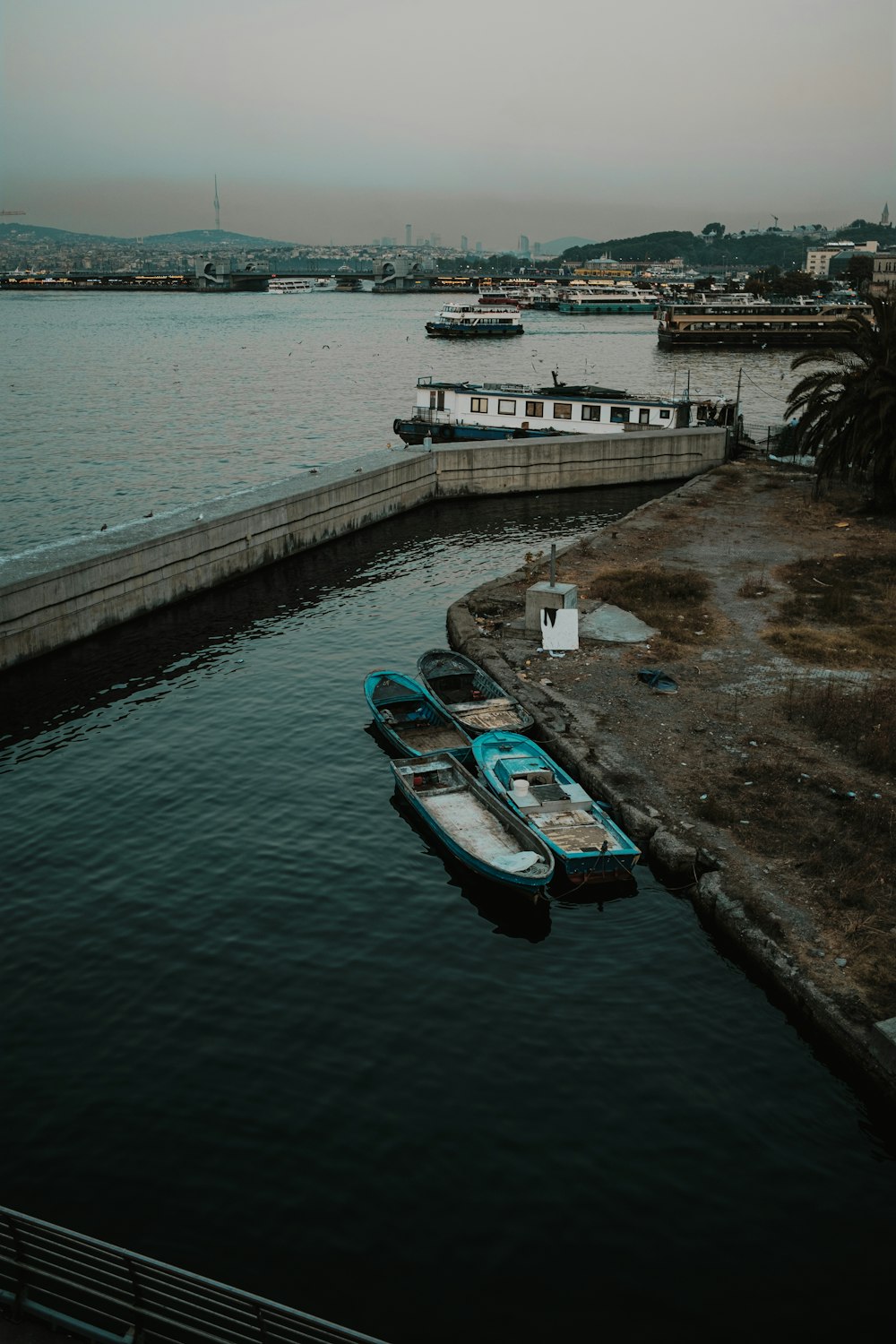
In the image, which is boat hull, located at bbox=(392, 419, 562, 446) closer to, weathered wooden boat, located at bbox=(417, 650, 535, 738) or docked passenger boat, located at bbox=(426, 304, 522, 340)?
weathered wooden boat, located at bbox=(417, 650, 535, 738)

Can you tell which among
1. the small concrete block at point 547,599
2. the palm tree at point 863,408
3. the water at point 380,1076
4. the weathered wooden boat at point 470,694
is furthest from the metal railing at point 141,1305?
the palm tree at point 863,408

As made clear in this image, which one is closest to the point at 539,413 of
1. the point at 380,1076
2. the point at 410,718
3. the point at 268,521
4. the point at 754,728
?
the point at 268,521

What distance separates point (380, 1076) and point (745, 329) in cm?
16521

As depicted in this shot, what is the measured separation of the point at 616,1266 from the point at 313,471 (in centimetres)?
4136

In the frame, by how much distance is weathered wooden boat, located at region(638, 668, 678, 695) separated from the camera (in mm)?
26906

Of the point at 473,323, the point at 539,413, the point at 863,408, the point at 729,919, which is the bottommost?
the point at 729,919

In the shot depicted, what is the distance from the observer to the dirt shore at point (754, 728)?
56.6ft

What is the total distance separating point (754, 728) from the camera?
24.5 metres

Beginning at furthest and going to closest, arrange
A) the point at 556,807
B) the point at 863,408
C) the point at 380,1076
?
the point at 863,408 < the point at 556,807 < the point at 380,1076

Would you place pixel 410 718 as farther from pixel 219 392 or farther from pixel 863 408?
pixel 219 392

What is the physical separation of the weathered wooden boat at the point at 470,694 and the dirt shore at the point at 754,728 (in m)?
0.56

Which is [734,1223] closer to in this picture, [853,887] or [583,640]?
[853,887]

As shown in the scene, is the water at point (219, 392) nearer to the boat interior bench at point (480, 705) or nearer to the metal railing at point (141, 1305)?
the boat interior bench at point (480, 705)

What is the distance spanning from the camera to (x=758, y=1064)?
51.4ft
